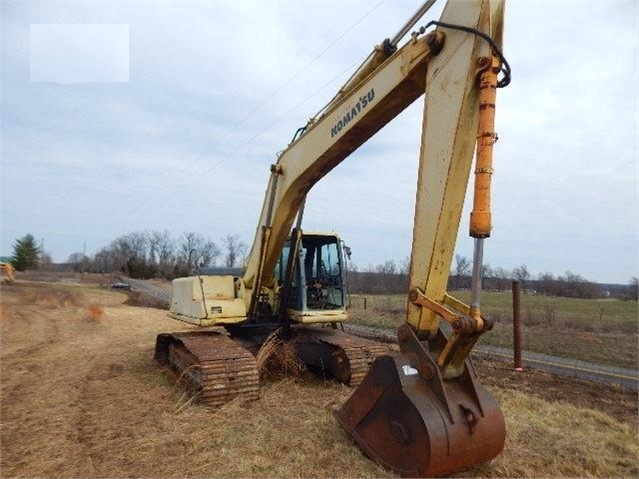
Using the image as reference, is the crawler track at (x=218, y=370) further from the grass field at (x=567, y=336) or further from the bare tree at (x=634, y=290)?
the bare tree at (x=634, y=290)

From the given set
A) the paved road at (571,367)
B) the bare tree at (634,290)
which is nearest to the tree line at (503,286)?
the bare tree at (634,290)

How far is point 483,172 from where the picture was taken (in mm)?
4148

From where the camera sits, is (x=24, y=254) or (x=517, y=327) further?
(x=24, y=254)

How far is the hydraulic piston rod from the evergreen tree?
69953 millimetres

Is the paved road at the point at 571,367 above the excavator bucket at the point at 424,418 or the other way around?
the other way around

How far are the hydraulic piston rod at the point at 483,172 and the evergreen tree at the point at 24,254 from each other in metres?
70.0

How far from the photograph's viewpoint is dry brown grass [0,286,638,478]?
4527 millimetres

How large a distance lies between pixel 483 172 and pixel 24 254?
2773 inches

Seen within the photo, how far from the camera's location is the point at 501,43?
4434mm

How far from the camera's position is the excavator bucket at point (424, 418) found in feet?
12.8

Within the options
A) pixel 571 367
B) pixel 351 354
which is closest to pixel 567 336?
pixel 571 367

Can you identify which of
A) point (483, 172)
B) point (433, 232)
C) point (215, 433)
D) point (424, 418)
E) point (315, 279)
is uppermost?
point (483, 172)

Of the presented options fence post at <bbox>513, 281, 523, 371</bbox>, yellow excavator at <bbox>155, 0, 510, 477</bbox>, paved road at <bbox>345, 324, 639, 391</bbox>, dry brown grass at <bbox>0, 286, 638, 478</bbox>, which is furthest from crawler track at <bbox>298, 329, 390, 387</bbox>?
paved road at <bbox>345, 324, 639, 391</bbox>

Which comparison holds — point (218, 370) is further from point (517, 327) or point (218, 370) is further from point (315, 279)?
point (517, 327)
